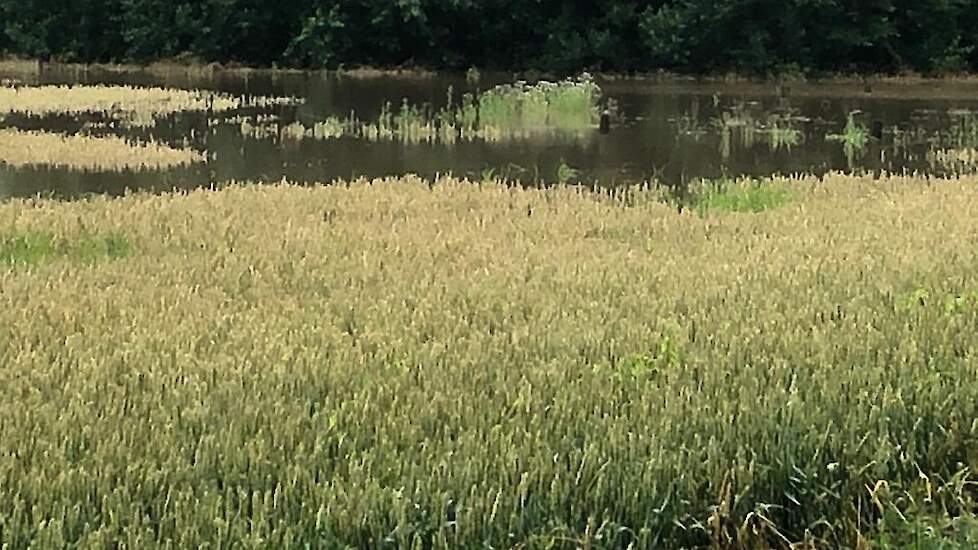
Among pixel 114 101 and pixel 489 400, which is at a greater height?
pixel 114 101

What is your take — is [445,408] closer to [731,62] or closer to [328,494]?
[328,494]

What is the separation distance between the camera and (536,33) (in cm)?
4331

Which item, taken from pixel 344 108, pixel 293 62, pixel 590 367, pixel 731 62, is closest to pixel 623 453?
pixel 590 367

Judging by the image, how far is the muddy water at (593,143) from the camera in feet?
52.7

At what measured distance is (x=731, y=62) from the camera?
41.0 meters

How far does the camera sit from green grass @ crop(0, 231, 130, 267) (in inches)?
343

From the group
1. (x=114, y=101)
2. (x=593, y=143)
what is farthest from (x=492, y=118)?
(x=114, y=101)

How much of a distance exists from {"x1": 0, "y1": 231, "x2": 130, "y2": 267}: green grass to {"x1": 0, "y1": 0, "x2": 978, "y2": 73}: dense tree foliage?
32173mm

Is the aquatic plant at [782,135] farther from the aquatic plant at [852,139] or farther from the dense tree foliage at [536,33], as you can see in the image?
the dense tree foliage at [536,33]

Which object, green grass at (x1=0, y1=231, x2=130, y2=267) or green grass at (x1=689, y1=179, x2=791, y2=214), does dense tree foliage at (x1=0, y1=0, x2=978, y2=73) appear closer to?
green grass at (x1=689, y1=179, x2=791, y2=214)

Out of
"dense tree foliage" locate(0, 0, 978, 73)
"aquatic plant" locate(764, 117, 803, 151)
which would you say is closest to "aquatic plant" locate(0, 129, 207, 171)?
"aquatic plant" locate(764, 117, 803, 151)

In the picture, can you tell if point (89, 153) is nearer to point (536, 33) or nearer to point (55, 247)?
point (55, 247)

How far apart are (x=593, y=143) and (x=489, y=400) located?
→ 15.9m

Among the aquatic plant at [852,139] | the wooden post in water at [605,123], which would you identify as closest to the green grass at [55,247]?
the aquatic plant at [852,139]
